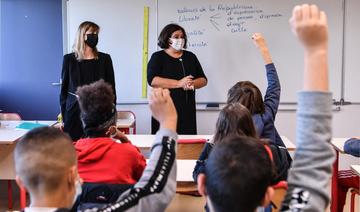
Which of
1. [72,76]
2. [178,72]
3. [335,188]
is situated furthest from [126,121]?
[335,188]

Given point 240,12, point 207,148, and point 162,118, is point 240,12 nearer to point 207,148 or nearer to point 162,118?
point 207,148

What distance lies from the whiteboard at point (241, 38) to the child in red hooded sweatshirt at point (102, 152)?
2759 mm

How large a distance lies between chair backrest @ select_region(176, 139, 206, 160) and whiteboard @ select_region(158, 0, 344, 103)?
163 centimetres

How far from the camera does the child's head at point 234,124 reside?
6.54 ft

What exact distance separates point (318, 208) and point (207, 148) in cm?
136

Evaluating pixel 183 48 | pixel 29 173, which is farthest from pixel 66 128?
pixel 29 173

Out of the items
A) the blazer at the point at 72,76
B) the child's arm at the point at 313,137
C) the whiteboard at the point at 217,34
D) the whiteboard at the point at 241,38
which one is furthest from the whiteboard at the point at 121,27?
the child's arm at the point at 313,137

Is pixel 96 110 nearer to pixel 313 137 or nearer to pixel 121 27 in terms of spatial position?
pixel 313 137

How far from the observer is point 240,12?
15.6 feet

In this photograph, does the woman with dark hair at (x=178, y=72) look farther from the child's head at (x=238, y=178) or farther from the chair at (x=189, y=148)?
the child's head at (x=238, y=178)

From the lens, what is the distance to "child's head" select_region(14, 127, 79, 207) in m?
1.09

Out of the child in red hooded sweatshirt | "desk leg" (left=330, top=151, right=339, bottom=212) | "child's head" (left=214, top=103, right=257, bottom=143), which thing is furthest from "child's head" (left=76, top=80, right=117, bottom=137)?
"desk leg" (left=330, top=151, right=339, bottom=212)

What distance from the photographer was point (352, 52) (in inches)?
187

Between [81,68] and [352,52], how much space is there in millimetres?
2772
